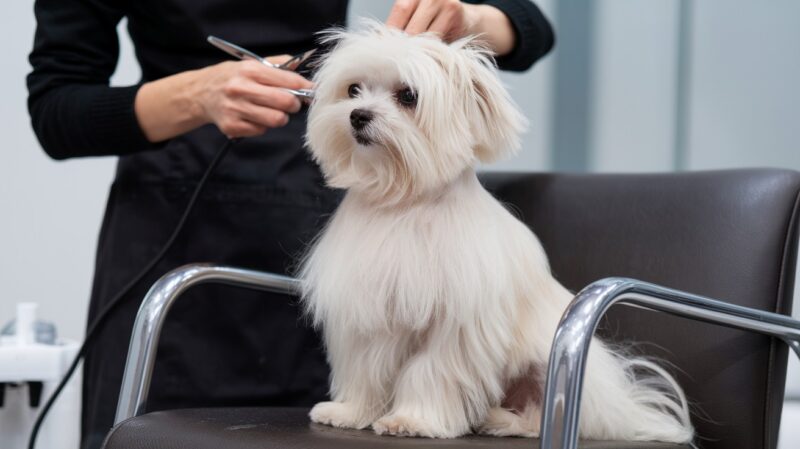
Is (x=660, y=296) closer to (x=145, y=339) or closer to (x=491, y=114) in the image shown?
(x=491, y=114)

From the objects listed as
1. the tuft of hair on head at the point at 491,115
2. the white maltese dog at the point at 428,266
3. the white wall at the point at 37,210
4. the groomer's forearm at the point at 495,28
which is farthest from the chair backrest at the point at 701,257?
the white wall at the point at 37,210

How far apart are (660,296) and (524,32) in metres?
0.53

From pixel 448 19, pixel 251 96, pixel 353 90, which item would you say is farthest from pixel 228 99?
pixel 448 19

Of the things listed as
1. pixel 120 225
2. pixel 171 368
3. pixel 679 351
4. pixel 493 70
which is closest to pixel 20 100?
pixel 120 225

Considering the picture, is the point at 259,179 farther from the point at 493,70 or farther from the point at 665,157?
the point at 665,157

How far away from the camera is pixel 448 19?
111cm

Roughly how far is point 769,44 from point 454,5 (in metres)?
0.97

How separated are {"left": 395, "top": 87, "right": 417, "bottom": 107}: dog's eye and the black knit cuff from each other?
0.41 metres

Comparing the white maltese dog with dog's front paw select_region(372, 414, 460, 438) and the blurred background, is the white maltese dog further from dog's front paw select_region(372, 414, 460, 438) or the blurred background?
the blurred background

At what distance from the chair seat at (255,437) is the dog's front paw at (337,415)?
0.01 meters

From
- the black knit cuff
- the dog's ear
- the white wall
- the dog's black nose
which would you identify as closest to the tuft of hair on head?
the dog's ear

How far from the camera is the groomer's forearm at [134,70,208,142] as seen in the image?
117cm

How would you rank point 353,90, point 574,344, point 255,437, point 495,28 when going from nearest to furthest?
1. point 574,344
2. point 255,437
3. point 353,90
4. point 495,28

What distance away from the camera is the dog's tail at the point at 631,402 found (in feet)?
3.38
